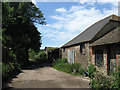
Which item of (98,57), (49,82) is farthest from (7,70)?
(98,57)

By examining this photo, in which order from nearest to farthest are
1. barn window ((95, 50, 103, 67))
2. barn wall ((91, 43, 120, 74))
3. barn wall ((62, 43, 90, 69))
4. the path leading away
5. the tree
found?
the path leading away, barn wall ((91, 43, 120, 74)), barn window ((95, 50, 103, 67)), barn wall ((62, 43, 90, 69)), the tree

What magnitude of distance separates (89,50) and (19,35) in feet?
39.1

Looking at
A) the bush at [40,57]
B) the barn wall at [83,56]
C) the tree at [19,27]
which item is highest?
the tree at [19,27]

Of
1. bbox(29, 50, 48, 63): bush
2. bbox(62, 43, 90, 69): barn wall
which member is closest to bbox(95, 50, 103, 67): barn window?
bbox(62, 43, 90, 69): barn wall

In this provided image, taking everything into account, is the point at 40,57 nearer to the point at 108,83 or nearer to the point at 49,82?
the point at 49,82

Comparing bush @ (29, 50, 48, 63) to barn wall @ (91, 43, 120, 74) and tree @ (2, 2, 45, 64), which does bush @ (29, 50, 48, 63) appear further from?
barn wall @ (91, 43, 120, 74)

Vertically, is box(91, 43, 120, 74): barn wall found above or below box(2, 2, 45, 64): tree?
below

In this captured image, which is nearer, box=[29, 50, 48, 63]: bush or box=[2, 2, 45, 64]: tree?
box=[2, 2, 45, 64]: tree

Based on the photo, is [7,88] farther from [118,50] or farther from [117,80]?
[118,50]

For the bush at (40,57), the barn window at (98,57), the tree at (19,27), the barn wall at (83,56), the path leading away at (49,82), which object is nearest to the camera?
the path leading away at (49,82)

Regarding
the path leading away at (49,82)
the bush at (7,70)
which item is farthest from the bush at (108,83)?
the bush at (7,70)

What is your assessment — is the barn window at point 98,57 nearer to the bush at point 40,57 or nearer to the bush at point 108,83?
the bush at point 108,83

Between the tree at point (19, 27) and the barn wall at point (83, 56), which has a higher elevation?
the tree at point (19, 27)

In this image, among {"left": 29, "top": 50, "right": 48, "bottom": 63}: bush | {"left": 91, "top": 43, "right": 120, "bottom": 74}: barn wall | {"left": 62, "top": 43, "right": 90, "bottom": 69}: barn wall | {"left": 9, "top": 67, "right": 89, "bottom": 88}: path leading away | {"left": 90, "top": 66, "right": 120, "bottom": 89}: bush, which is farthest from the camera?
{"left": 29, "top": 50, "right": 48, "bottom": 63}: bush
